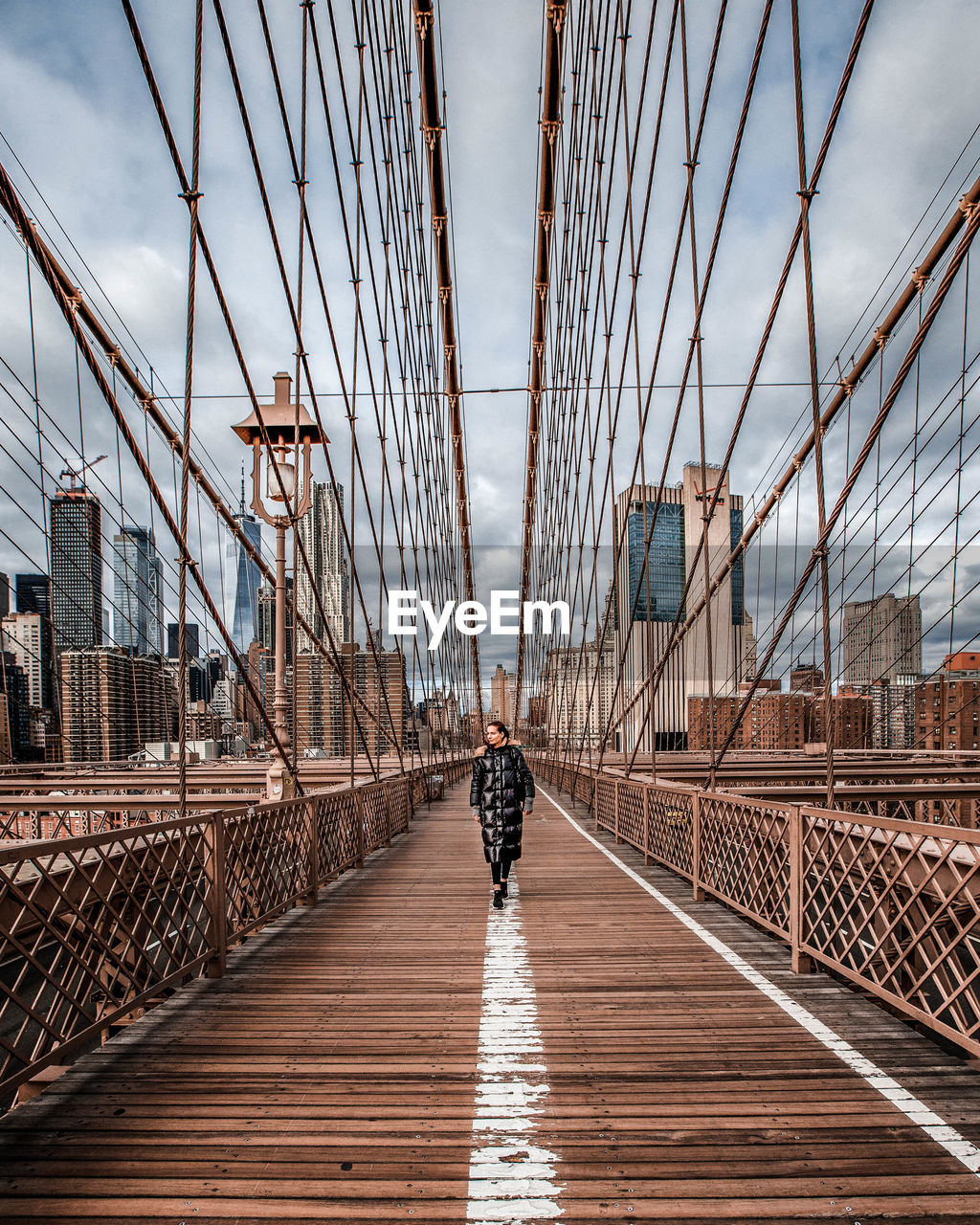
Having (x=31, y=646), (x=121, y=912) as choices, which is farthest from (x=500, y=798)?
(x=31, y=646)

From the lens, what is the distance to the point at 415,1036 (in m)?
3.25

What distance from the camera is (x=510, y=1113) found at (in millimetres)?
2568

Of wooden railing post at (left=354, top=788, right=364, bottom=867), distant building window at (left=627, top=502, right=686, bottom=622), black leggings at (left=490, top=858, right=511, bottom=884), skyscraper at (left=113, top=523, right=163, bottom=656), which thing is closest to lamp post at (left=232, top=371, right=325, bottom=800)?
wooden railing post at (left=354, top=788, right=364, bottom=867)

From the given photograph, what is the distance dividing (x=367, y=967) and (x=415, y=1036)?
1.12m

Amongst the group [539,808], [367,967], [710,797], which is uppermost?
[710,797]

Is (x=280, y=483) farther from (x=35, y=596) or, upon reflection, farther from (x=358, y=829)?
(x=35, y=596)

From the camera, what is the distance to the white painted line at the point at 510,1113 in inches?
82.3

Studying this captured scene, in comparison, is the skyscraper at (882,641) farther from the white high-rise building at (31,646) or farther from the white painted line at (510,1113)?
the white high-rise building at (31,646)

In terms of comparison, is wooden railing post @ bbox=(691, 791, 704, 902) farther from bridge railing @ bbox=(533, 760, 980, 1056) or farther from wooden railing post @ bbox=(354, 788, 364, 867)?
wooden railing post @ bbox=(354, 788, 364, 867)

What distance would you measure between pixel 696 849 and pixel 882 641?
11425 millimetres

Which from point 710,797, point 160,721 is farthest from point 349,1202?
point 160,721

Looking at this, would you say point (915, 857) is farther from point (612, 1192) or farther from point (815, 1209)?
point (612, 1192)

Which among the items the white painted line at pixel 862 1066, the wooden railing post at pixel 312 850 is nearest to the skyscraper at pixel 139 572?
the wooden railing post at pixel 312 850

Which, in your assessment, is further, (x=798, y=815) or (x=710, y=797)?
(x=710, y=797)
